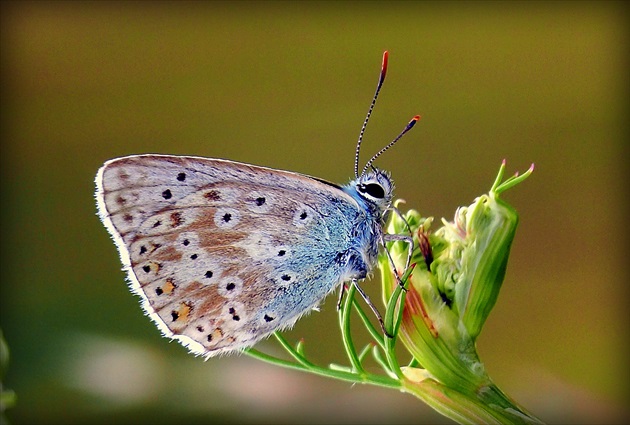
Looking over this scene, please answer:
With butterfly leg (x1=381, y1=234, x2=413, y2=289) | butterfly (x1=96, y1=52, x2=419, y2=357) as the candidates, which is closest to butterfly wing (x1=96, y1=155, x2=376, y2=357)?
butterfly (x1=96, y1=52, x2=419, y2=357)

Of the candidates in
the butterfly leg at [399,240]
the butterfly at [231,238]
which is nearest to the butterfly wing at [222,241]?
the butterfly at [231,238]

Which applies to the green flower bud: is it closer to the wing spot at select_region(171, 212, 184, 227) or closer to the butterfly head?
the butterfly head

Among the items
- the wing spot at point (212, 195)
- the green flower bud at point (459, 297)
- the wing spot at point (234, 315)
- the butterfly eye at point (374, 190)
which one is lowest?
the wing spot at point (234, 315)

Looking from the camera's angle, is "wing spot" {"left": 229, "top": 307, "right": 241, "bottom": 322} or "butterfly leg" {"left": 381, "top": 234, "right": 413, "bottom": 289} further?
"wing spot" {"left": 229, "top": 307, "right": 241, "bottom": 322}

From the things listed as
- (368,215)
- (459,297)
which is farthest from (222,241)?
(459,297)

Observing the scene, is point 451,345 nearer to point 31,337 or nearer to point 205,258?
point 205,258

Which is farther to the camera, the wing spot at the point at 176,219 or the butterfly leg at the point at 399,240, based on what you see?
the wing spot at the point at 176,219

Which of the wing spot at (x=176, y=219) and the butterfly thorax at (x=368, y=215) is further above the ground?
the butterfly thorax at (x=368, y=215)

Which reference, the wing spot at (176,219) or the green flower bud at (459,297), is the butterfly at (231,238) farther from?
the green flower bud at (459,297)
